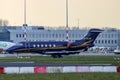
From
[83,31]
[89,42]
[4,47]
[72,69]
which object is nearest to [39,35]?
[83,31]

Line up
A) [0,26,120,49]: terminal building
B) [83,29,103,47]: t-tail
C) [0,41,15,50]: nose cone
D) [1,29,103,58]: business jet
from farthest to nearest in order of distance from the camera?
[0,26,120,49]: terminal building → [0,41,15,50]: nose cone → [83,29,103,47]: t-tail → [1,29,103,58]: business jet

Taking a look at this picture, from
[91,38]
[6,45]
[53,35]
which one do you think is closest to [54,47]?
[91,38]

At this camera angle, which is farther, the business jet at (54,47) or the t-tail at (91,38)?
the t-tail at (91,38)

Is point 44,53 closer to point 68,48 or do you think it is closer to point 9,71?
point 68,48

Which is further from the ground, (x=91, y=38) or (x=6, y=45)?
(x=91, y=38)

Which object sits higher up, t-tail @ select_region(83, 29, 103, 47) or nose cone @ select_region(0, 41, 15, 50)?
t-tail @ select_region(83, 29, 103, 47)

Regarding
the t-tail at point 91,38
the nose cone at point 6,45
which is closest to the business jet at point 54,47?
the t-tail at point 91,38

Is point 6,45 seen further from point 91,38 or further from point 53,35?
point 53,35

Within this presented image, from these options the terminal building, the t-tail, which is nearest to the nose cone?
the t-tail

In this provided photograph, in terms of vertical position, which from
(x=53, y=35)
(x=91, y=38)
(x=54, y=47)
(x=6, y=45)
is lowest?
(x=6, y=45)

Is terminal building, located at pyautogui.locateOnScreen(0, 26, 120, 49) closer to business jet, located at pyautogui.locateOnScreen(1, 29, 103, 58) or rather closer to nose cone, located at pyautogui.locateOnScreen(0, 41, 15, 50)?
nose cone, located at pyautogui.locateOnScreen(0, 41, 15, 50)

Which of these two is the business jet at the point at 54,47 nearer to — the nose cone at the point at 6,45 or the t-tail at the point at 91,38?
the t-tail at the point at 91,38

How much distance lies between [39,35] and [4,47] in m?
61.9
